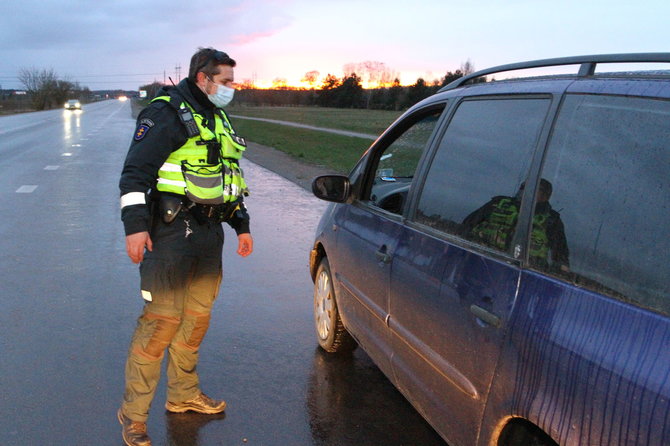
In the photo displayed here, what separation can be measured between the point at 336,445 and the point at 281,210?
6.86 metres

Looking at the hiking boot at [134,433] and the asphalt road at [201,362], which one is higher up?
the hiking boot at [134,433]

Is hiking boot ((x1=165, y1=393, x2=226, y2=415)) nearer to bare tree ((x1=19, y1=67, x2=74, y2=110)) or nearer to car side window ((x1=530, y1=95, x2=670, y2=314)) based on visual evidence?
car side window ((x1=530, y1=95, x2=670, y2=314))

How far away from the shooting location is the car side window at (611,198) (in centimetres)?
168

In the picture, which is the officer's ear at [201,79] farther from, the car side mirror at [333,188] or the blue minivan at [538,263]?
the blue minivan at [538,263]

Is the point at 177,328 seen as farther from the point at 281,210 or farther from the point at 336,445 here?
the point at 281,210

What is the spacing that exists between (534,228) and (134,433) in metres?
2.22

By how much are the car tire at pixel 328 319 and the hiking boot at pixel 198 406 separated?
3.34 ft

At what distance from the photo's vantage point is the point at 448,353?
2412 mm

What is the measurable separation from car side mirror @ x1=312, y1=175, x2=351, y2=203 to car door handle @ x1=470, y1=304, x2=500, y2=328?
1.73 m

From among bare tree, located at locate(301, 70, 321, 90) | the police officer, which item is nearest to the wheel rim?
the police officer

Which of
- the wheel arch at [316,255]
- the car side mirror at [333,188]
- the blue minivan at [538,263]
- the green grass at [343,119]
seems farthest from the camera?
the green grass at [343,119]

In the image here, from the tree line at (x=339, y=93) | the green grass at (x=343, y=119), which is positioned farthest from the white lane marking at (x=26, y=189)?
the tree line at (x=339, y=93)

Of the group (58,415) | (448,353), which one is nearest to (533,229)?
(448,353)

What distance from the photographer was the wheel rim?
14.0 ft
